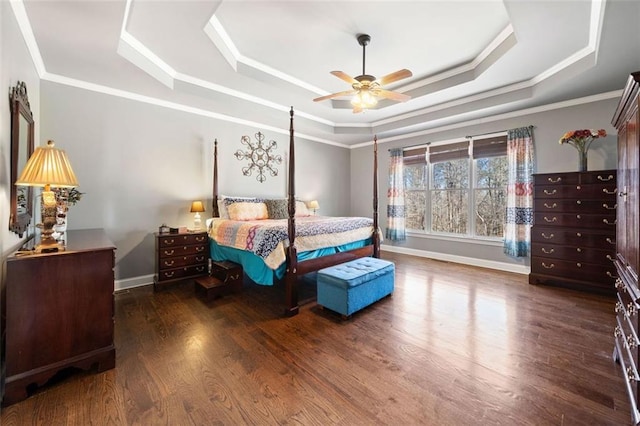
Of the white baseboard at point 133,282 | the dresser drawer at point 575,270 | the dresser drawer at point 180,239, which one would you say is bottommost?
the white baseboard at point 133,282

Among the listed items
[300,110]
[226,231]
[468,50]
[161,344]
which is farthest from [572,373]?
[300,110]

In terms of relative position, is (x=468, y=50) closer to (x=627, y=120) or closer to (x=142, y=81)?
(x=627, y=120)

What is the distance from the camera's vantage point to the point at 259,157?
506 centimetres

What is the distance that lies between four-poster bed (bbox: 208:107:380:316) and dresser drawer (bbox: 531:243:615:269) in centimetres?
224

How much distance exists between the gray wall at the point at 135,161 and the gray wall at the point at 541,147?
9.75ft

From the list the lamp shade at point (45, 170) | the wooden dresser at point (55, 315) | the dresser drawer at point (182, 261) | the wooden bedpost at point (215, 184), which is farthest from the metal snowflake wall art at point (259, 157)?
the wooden dresser at point (55, 315)

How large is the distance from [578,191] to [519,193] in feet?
2.62

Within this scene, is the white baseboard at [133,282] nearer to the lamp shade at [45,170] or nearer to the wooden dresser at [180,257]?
the wooden dresser at [180,257]

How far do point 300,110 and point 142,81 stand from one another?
7.80ft

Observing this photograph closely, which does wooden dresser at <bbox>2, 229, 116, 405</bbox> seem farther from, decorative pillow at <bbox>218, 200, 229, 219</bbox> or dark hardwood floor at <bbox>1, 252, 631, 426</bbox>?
decorative pillow at <bbox>218, 200, 229, 219</bbox>

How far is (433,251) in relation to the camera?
5379 mm

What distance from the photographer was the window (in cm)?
468

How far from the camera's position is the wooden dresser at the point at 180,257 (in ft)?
11.6

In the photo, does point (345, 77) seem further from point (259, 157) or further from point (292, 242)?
point (259, 157)
